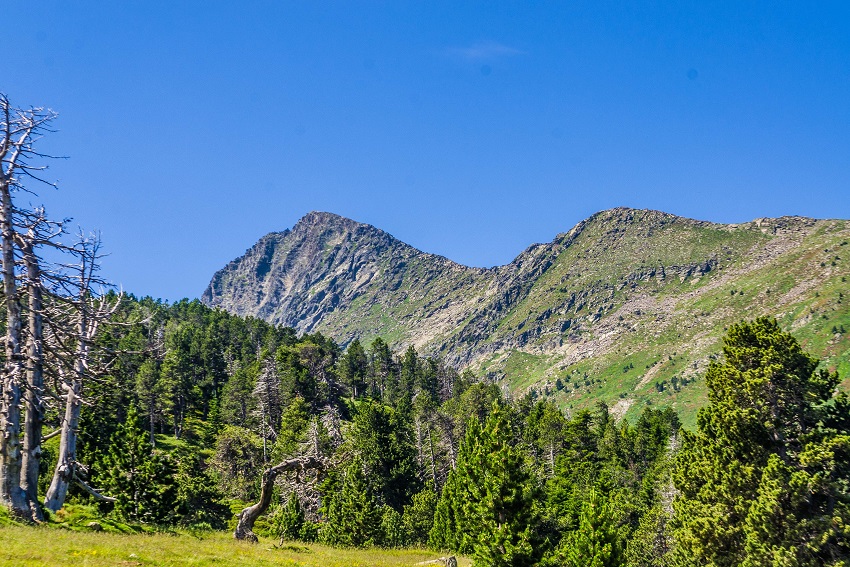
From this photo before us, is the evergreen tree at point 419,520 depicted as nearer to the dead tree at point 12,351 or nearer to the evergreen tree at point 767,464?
the evergreen tree at point 767,464

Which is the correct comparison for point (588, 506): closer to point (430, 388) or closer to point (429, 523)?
point (429, 523)

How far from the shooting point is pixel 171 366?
326 ft

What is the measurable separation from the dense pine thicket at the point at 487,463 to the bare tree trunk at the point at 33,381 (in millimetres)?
1930

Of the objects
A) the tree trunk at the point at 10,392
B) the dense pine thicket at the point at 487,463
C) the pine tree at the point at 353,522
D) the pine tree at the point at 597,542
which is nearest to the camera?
the tree trunk at the point at 10,392

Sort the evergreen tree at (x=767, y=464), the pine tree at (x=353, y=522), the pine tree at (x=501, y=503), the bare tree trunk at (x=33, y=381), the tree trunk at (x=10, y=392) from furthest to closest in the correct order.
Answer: the pine tree at (x=353, y=522), the pine tree at (x=501, y=503), the evergreen tree at (x=767, y=464), the bare tree trunk at (x=33, y=381), the tree trunk at (x=10, y=392)

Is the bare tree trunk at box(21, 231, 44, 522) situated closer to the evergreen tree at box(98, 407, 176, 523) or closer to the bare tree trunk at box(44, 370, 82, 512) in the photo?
the bare tree trunk at box(44, 370, 82, 512)

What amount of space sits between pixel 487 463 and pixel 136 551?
2427 cm

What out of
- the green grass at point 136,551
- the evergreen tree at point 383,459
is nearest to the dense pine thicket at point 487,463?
the evergreen tree at point 383,459

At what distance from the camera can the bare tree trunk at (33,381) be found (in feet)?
58.7

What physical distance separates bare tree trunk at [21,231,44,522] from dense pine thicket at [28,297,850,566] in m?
1.93

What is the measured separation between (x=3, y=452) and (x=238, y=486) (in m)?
60.9

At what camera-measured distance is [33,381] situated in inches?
723

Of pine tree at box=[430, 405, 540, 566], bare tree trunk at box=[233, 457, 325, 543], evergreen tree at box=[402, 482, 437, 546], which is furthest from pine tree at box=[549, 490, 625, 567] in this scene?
evergreen tree at box=[402, 482, 437, 546]

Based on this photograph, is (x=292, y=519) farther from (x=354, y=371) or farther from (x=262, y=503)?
(x=354, y=371)
